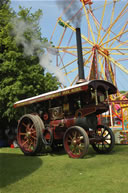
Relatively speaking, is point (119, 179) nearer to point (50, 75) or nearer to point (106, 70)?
point (50, 75)

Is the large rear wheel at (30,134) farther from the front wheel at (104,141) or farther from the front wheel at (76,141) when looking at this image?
the front wheel at (104,141)

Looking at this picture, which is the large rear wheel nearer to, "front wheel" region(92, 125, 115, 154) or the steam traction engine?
the steam traction engine

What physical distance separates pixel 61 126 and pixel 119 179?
3.51m

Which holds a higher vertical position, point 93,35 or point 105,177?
point 93,35

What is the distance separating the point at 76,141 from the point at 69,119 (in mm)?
881

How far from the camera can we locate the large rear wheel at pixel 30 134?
7.21 m

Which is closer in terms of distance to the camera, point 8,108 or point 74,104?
point 74,104

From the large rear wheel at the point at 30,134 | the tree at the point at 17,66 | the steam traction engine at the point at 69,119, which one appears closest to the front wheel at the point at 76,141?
the steam traction engine at the point at 69,119

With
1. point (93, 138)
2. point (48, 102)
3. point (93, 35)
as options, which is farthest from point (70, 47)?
point (93, 138)

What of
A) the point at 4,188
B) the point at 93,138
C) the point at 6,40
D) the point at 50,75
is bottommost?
the point at 4,188

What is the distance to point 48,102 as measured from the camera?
7.83m

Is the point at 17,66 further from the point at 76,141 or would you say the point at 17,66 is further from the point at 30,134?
the point at 76,141

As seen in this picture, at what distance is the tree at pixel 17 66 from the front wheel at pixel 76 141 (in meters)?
4.39

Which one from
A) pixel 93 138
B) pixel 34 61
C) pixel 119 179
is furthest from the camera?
pixel 34 61
